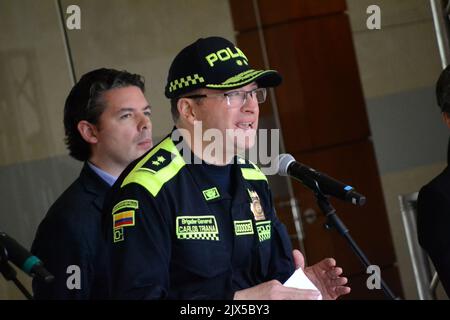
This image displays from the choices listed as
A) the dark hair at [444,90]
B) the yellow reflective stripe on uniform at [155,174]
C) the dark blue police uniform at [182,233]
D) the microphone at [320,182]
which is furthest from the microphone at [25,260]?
the dark hair at [444,90]

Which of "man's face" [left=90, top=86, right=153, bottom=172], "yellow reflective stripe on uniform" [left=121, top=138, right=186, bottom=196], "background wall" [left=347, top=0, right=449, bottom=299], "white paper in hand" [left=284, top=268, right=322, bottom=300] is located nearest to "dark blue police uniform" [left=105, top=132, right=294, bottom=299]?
"yellow reflective stripe on uniform" [left=121, top=138, right=186, bottom=196]

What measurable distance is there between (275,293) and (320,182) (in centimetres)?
37

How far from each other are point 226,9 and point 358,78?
36.7 inches

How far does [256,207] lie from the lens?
2.02 m

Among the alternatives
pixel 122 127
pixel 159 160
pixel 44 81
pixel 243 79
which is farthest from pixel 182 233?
pixel 44 81

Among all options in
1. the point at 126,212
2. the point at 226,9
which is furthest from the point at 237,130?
the point at 226,9

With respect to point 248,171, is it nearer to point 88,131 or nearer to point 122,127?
point 122,127

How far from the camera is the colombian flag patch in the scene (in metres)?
1.75

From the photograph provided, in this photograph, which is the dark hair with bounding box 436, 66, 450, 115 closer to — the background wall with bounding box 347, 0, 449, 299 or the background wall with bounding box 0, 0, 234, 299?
the background wall with bounding box 0, 0, 234, 299

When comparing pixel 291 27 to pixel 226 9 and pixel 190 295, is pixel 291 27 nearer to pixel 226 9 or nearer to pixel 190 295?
pixel 226 9

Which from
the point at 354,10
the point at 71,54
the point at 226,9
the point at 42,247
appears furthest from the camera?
the point at 354,10

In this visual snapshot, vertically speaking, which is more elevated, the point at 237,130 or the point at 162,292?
the point at 237,130

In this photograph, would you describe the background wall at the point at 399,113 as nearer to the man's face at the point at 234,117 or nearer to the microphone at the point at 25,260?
the man's face at the point at 234,117

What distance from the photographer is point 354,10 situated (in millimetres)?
4215
